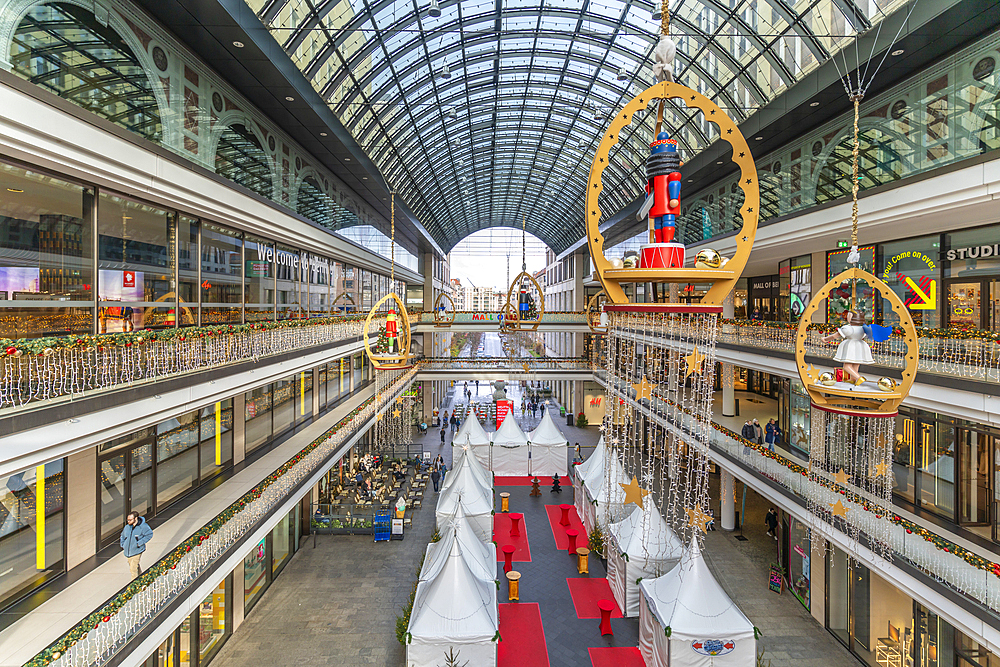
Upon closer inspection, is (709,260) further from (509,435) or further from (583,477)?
(509,435)

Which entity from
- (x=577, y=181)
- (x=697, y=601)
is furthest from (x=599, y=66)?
(x=697, y=601)

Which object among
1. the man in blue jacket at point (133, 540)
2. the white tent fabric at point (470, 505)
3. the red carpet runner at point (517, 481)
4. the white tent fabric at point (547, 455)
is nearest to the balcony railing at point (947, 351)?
the white tent fabric at point (470, 505)

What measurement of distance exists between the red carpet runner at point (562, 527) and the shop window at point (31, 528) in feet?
49.0

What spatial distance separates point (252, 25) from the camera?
1038cm

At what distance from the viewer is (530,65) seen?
23.5 meters

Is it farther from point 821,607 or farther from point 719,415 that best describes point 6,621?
point 719,415

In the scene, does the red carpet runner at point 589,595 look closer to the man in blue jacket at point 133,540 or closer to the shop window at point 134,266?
the man in blue jacket at point 133,540

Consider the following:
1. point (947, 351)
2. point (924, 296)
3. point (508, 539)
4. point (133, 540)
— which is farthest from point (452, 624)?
point (924, 296)

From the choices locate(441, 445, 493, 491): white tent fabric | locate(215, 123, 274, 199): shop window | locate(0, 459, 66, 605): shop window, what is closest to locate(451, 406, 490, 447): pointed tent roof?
locate(441, 445, 493, 491): white tent fabric

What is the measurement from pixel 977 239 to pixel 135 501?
19.7 metres

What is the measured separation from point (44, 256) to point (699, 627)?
14.4 metres

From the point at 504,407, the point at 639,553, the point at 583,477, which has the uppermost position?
the point at 504,407

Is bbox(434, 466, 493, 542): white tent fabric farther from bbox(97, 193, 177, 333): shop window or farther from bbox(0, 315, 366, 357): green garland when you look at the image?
bbox(97, 193, 177, 333): shop window

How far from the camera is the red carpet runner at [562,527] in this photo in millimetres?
18858
